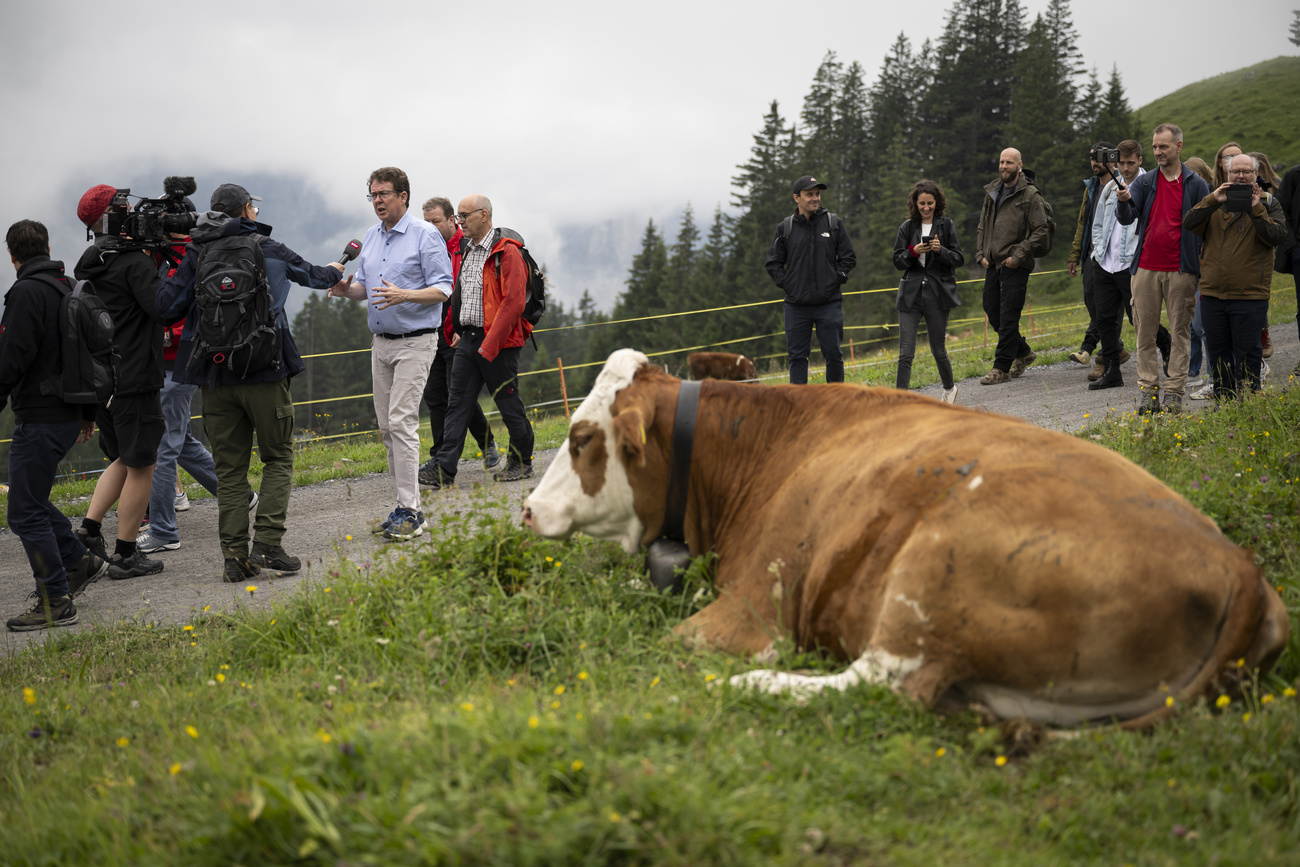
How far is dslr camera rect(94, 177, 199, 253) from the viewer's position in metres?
6.37

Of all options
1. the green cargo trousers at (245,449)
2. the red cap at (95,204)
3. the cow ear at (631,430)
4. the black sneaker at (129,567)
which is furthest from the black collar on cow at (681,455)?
the red cap at (95,204)

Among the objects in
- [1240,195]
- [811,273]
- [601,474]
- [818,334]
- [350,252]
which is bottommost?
[601,474]

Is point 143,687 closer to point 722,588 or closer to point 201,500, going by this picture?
point 722,588

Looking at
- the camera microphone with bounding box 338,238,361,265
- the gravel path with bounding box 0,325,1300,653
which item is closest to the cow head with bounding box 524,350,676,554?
the gravel path with bounding box 0,325,1300,653

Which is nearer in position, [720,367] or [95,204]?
[720,367]

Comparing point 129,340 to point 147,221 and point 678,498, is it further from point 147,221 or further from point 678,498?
point 678,498

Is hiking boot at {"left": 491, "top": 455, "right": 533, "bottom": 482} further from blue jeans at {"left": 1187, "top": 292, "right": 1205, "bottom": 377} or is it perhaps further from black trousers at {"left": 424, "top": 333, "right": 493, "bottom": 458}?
blue jeans at {"left": 1187, "top": 292, "right": 1205, "bottom": 377}

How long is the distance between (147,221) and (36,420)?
168 centimetres

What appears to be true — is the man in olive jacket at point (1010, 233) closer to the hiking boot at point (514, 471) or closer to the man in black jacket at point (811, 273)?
the man in black jacket at point (811, 273)

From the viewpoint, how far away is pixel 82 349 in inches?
227

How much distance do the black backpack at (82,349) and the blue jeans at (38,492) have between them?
0.25 meters

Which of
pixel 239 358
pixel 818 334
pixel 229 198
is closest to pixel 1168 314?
pixel 818 334

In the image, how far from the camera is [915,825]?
248 cm

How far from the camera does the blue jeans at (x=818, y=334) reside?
364 inches
